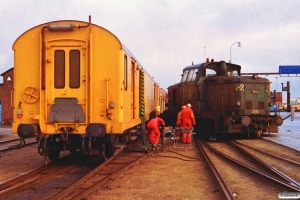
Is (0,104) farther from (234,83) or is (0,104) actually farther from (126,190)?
(126,190)

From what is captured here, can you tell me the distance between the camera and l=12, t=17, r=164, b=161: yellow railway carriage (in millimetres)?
8641

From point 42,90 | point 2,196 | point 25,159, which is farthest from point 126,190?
point 25,159

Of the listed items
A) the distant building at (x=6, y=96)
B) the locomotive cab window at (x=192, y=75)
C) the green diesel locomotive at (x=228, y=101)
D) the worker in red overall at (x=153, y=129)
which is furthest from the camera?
the distant building at (x=6, y=96)

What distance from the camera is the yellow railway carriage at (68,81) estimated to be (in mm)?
8641

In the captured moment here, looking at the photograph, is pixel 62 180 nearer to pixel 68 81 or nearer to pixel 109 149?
pixel 109 149

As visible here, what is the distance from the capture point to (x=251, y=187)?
677 cm

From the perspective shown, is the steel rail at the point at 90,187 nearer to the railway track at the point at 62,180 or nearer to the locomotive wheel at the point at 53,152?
the railway track at the point at 62,180

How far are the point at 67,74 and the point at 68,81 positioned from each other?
17 cm

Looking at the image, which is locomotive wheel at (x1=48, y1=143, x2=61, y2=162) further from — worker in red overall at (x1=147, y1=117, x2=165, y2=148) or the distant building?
the distant building

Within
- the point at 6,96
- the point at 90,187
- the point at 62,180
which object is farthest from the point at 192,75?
the point at 6,96

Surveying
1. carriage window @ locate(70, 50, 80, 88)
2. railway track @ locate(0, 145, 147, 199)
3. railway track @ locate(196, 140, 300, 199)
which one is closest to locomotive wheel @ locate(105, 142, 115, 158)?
railway track @ locate(0, 145, 147, 199)

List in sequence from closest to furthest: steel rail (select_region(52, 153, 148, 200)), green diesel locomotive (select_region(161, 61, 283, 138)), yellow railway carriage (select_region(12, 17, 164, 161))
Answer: steel rail (select_region(52, 153, 148, 200)), yellow railway carriage (select_region(12, 17, 164, 161)), green diesel locomotive (select_region(161, 61, 283, 138))

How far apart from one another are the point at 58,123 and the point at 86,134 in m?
0.80

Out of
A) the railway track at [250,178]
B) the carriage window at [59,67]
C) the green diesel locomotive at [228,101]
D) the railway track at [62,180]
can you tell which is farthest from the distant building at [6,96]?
the railway track at [250,178]
